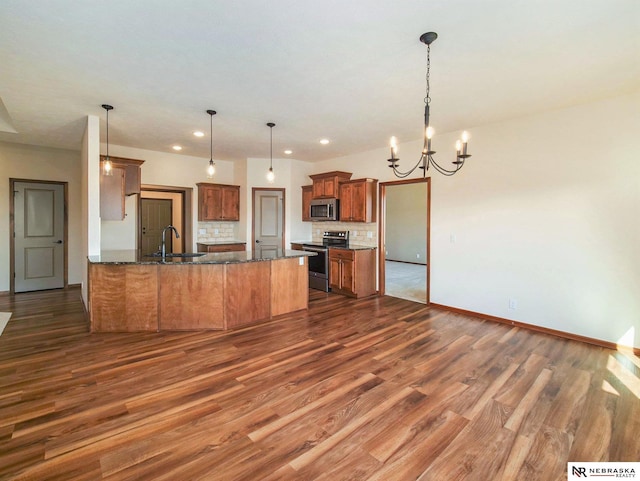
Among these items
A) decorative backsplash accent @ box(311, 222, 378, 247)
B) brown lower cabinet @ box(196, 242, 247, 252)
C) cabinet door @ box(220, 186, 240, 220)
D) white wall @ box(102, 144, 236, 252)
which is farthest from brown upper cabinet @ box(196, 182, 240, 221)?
decorative backsplash accent @ box(311, 222, 378, 247)

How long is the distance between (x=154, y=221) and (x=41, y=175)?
2341 mm

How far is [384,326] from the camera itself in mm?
4043

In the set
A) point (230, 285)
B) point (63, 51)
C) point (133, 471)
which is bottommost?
point (133, 471)

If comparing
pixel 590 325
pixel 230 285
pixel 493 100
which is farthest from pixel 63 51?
pixel 590 325

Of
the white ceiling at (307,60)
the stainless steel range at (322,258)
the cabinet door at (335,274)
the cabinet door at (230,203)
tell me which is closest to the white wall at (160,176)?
the cabinet door at (230,203)

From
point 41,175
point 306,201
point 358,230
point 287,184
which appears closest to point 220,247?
point 287,184

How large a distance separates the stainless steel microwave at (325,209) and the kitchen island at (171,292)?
240 cm

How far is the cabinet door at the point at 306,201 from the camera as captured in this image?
6711 mm

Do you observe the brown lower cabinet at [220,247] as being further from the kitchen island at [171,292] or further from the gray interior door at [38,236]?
the gray interior door at [38,236]

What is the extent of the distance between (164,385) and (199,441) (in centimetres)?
83

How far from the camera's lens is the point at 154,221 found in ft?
25.3

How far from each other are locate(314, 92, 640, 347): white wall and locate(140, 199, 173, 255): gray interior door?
625 centimetres

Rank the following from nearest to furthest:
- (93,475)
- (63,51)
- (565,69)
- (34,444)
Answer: (93,475), (34,444), (63,51), (565,69)

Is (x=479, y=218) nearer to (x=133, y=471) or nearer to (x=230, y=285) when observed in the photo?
(x=230, y=285)
